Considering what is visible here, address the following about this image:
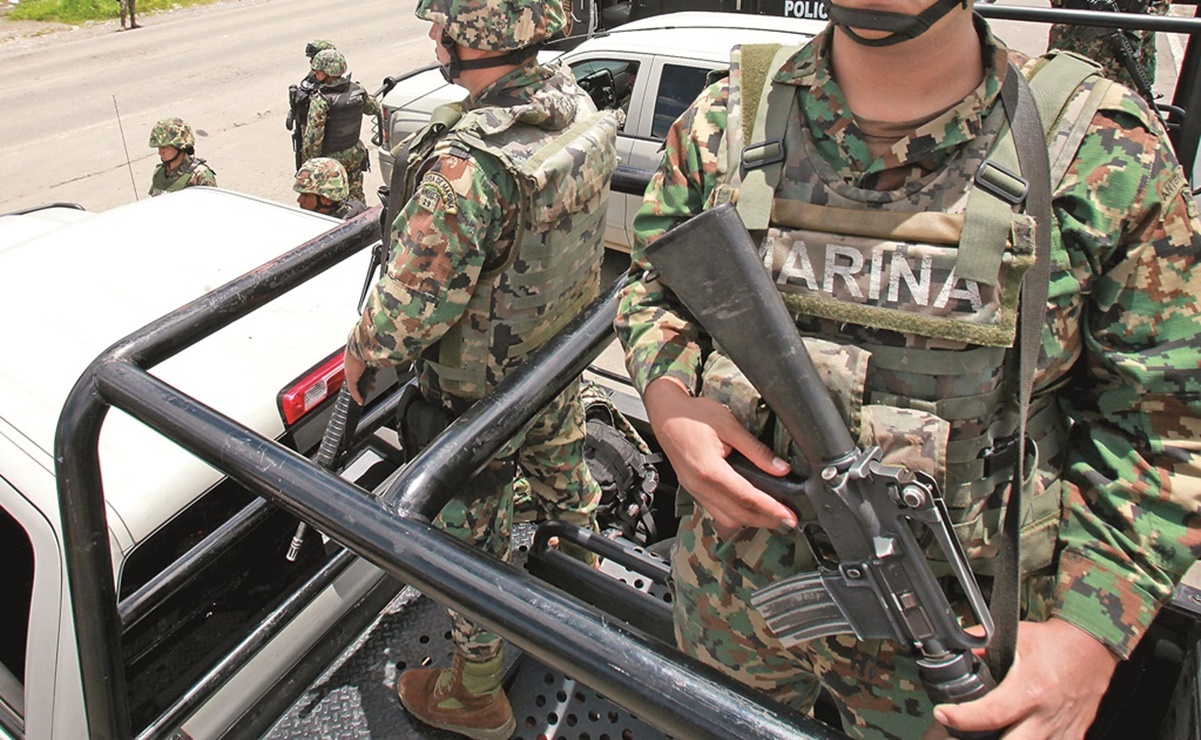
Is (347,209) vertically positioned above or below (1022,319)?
below

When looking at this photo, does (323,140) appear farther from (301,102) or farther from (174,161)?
(174,161)

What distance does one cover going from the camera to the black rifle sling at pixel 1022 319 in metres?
1.10

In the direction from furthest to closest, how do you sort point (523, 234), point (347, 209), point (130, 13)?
point (130, 13), point (347, 209), point (523, 234)

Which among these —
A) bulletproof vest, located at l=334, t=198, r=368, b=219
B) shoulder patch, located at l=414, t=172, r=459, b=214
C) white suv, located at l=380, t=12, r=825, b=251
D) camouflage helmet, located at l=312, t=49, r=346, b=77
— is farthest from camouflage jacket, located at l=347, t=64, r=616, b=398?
camouflage helmet, located at l=312, t=49, r=346, b=77

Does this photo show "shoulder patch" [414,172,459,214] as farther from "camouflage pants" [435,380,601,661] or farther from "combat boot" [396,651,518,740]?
"combat boot" [396,651,518,740]

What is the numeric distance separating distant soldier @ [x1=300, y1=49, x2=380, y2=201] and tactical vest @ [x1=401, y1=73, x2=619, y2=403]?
5.74m

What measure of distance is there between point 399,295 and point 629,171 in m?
0.62

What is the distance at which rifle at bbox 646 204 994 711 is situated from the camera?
1.08 m

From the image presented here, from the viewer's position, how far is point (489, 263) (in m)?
2.18

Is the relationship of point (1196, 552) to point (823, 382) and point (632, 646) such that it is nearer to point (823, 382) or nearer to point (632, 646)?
point (823, 382)

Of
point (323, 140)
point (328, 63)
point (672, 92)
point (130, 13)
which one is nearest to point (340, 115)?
point (323, 140)

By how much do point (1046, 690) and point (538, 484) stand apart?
1557 millimetres

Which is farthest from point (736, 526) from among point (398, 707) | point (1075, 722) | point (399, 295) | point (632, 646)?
point (398, 707)

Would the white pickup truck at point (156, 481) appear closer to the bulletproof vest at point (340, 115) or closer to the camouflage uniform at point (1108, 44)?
the camouflage uniform at point (1108, 44)
